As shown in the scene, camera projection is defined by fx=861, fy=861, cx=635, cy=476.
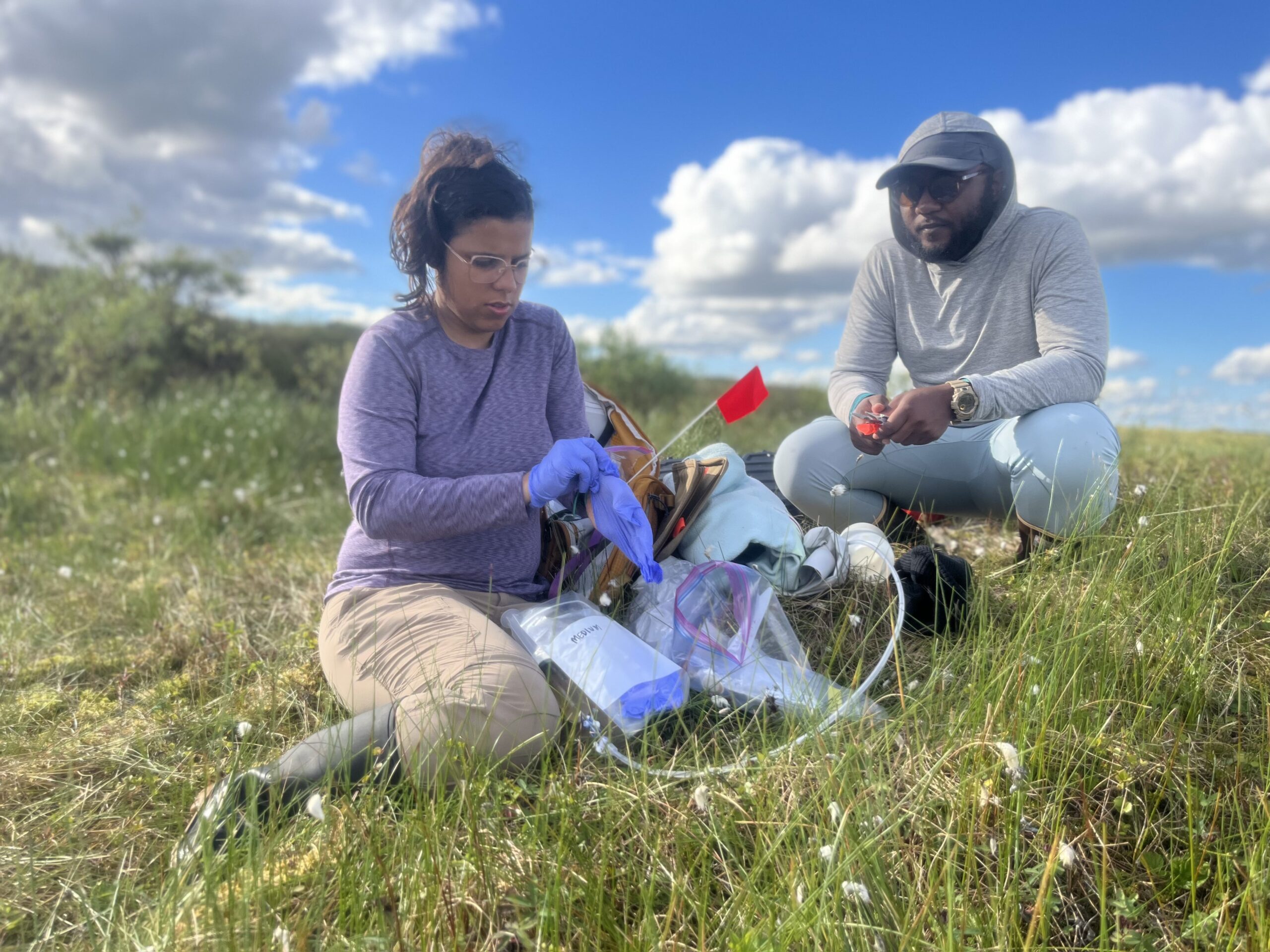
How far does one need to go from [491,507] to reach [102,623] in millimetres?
2367

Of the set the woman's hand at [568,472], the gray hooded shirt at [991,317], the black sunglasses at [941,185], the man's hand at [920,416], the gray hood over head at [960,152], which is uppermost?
the gray hood over head at [960,152]

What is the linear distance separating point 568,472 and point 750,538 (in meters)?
0.71

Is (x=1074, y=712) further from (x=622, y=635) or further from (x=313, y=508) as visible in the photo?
(x=313, y=508)

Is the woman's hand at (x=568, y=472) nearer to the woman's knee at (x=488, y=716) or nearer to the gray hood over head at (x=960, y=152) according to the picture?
the woman's knee at (x=488, y=716)

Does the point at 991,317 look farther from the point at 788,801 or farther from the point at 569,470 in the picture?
the point at 788,801

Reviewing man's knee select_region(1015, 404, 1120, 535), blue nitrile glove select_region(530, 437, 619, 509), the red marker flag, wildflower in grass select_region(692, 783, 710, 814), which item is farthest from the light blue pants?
wildflower in grass select_region(692, 783, 710, 814)

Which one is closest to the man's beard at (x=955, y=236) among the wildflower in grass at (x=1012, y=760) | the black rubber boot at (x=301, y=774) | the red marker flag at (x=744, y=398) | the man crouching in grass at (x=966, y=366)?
the man crouching in grass at (x=966, y=366)

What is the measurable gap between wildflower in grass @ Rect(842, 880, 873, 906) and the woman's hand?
1105mm

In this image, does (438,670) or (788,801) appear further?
(438,670)

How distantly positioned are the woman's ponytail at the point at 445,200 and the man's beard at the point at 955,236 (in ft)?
4.46

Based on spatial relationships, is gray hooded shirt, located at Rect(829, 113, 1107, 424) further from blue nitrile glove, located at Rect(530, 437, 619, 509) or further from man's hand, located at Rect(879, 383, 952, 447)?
blue nitrile glove, located at Rect(530, 437, 619, 509)

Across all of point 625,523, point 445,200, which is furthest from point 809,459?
point 445,200

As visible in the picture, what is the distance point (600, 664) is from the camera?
205 cm

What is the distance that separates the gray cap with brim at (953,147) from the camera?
2811 millimetres
